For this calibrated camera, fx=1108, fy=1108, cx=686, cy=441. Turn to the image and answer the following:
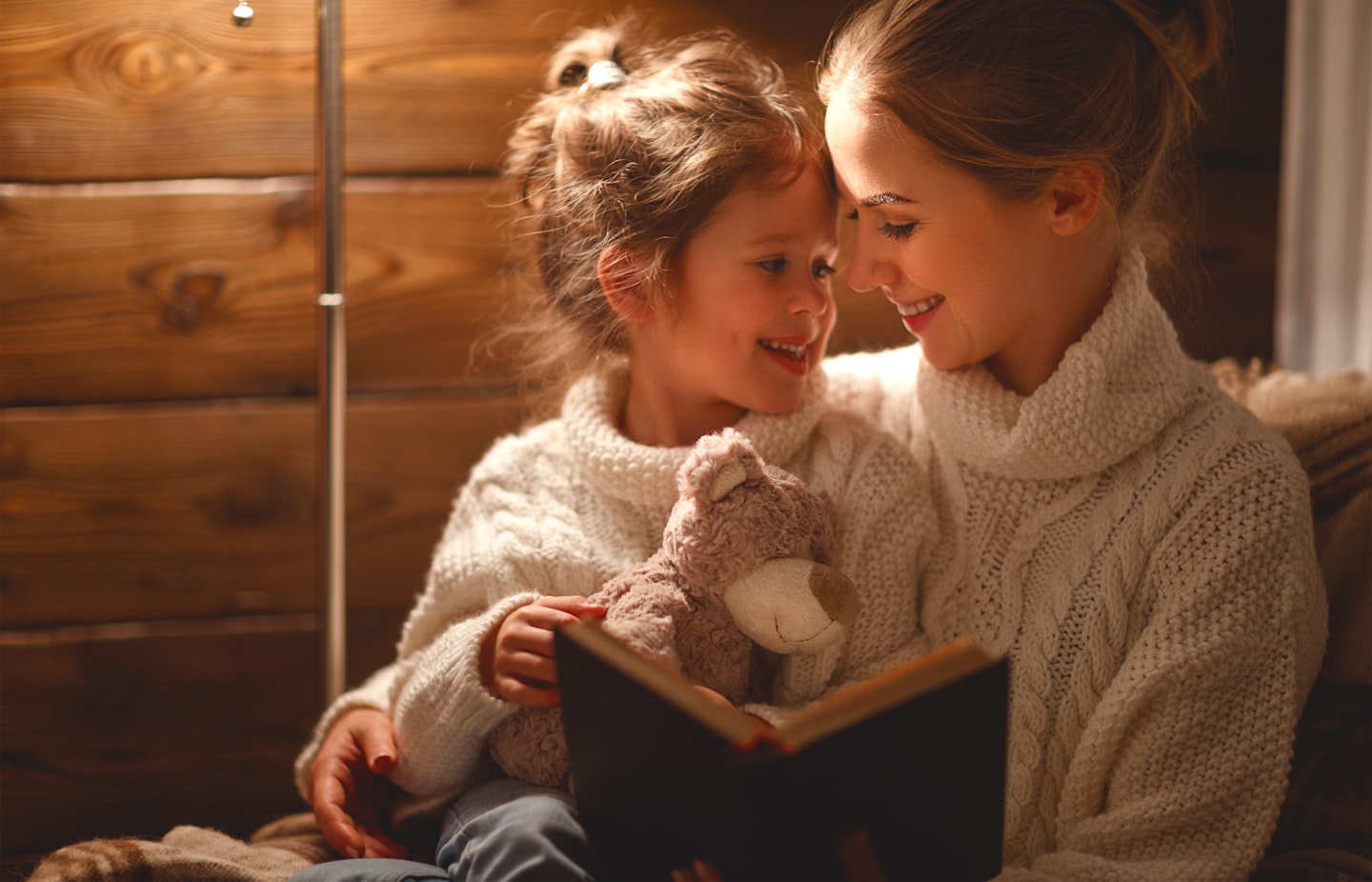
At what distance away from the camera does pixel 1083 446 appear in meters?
1.02

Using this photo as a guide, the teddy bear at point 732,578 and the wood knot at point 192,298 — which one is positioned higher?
the wood knot at point 192,298

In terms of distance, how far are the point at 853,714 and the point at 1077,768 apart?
386 mm

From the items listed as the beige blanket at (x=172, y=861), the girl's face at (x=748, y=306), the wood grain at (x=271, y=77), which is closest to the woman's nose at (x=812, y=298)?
the girl's face at (x=748, y=306)

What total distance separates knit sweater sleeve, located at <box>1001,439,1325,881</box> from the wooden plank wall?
1.65ft

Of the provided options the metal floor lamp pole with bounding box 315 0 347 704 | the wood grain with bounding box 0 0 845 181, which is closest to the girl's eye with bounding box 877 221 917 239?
the wood grain with bounding box 0 0 845 181

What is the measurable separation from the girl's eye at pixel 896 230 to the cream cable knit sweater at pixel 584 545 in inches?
7.0

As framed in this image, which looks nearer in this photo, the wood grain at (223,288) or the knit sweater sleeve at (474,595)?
the knit sweater sleeve at (474,595)

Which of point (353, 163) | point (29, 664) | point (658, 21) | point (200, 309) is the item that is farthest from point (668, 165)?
point (29, 664)

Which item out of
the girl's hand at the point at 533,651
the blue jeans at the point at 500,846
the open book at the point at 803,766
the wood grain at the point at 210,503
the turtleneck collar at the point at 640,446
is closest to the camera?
the open book at the point at 803,766

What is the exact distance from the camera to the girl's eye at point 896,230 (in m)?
1.06

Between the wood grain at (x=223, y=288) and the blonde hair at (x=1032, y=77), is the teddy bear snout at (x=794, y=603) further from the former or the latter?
the wood grain at (x=223, y=288)

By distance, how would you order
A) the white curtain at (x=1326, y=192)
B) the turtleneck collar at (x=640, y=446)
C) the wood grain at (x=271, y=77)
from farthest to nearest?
the white curtain at (x=1326, y=192) → the wood grain at (x=271, y=77) → the turtleneck collar at (x=640, y=446)

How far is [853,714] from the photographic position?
0.72 meters

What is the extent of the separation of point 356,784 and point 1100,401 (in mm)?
842
